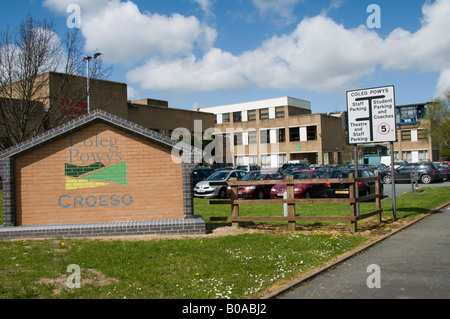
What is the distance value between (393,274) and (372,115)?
6911mm

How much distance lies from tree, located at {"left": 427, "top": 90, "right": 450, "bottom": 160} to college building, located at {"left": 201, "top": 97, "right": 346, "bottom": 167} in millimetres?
14400

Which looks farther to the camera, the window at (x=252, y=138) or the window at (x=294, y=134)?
the window at (x=252, y=138)

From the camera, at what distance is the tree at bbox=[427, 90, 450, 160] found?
199ft

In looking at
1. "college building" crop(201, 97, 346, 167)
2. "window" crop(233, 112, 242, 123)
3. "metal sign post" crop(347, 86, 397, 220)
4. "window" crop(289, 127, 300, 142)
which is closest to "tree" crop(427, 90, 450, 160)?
"college building" crop(201, 97, 346, 167)

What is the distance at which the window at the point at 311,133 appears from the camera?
66.1 m

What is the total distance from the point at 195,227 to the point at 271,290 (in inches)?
171

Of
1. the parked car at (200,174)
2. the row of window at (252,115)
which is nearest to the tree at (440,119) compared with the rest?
the row of window at (252,115)

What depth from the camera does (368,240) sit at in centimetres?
947

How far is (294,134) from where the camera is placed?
224 feet

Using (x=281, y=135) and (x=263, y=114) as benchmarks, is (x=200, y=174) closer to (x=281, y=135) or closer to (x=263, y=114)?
(x=281, y=135)

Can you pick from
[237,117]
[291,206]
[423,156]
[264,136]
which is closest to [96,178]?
[291,206]

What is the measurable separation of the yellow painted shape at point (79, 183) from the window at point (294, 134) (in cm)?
5913

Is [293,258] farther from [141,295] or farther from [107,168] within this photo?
[107,168]

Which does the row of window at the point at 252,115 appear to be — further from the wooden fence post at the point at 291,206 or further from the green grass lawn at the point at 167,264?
the green grass lawn at the point at 167,264
